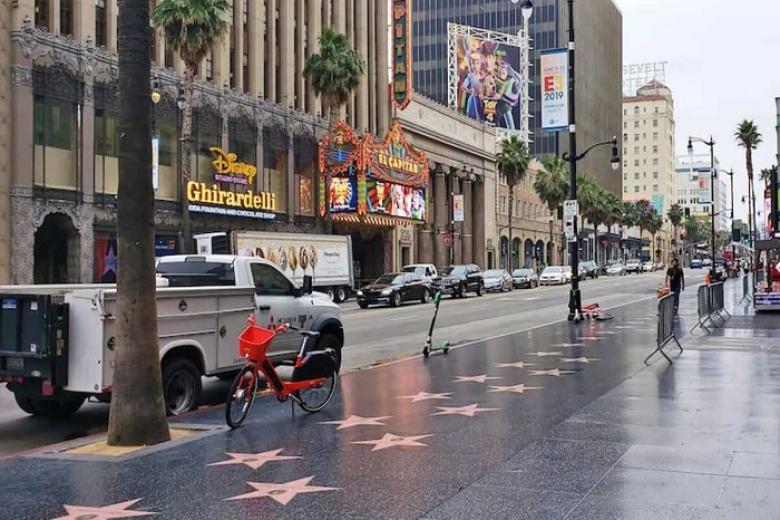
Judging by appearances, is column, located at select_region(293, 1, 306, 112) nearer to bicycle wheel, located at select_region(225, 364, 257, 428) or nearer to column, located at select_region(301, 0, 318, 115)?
column, located at select_region(301, 0, 318, 115)

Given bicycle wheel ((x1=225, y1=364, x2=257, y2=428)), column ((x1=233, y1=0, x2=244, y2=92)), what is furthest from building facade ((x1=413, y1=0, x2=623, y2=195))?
bicycle wheel ((x1=225, y1=364, x2=257, y2=428))

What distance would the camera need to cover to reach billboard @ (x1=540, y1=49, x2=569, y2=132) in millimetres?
24203

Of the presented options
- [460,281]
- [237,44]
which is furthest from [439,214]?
[237,44]

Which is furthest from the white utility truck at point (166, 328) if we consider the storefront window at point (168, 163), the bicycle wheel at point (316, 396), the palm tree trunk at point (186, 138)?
the storefront window at point (168, 163)

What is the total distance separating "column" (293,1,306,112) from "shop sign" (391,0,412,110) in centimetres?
890

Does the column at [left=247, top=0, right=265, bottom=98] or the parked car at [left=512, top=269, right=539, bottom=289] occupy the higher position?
the column at [left=247, top=0, right=265, bottom=98]

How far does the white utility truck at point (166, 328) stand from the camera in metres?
8.81

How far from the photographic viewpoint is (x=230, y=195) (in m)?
41.6

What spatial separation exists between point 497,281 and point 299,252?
15.4m

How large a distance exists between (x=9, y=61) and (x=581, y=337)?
80.0 feet

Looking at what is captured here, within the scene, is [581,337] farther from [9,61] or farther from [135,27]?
[9,61]

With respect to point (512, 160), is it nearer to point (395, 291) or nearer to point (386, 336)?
point (395, 291)

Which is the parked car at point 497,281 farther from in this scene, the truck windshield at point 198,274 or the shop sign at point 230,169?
the truck windshield at point 198,274

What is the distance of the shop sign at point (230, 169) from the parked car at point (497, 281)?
15891mm
